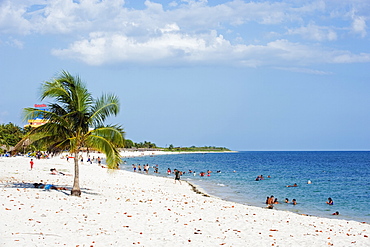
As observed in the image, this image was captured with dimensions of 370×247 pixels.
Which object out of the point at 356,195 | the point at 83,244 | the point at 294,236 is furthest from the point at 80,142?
the point at 356,195

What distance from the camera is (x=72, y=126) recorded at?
19.6m

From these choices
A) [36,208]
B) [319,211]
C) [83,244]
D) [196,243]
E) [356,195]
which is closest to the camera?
[83,244]

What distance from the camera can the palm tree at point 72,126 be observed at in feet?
62.7

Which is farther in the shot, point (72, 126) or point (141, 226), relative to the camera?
point (72, 126)

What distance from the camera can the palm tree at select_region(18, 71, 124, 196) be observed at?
19125mm

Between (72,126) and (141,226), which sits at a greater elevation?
(72,126)

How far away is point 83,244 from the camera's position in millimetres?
11250

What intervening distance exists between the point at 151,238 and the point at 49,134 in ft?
31.8

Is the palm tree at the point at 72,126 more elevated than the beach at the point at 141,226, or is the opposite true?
the palm tree at the point at 72,126

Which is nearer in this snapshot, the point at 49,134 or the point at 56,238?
the point at 56,238

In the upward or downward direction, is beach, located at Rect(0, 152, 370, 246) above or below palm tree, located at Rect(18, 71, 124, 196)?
below

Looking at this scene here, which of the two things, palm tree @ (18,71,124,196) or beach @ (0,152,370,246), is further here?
palm tree @ (18,71,124,196)

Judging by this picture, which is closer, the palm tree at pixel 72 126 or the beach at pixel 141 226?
the beach at pixel 141 226

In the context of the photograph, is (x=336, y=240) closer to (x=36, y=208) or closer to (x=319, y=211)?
(x=36, y=208)
